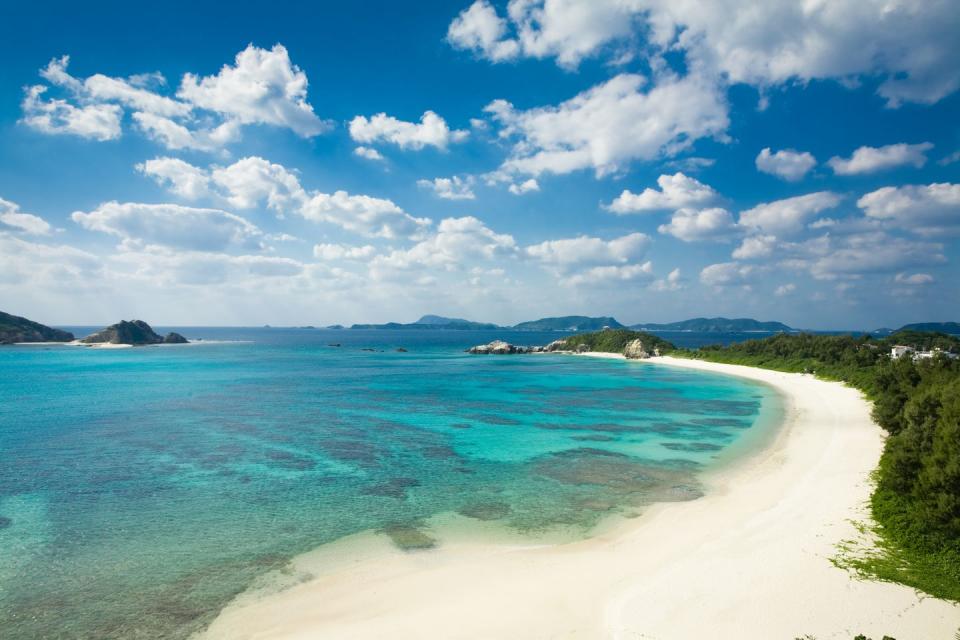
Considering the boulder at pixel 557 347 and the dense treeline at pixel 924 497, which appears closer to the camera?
the dense treeline at pixel 924 497

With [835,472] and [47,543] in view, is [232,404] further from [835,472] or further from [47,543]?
[835,472]

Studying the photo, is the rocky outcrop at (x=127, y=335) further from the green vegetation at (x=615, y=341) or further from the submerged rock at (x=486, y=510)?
the submerged rock at (x=486, y=510)

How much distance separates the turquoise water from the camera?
1381 cm

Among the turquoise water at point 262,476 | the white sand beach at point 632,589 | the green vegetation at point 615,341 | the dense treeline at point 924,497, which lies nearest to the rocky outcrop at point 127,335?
the turquoise water at point 262,476

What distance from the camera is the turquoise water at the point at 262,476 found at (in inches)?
544

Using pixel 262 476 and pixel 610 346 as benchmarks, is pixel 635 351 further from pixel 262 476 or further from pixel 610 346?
pixel 262 476

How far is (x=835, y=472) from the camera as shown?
75.2 ft

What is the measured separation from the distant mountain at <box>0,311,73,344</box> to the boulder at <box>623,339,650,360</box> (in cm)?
19518

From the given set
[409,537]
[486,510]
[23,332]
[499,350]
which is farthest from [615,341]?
[23,332]

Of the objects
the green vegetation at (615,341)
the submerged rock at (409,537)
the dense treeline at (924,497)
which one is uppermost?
the green vegetation at (615,341)

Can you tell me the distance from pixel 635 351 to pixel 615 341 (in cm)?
1579

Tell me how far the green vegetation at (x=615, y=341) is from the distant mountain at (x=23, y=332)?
182 meters

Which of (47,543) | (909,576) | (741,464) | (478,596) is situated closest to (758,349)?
(741,464)

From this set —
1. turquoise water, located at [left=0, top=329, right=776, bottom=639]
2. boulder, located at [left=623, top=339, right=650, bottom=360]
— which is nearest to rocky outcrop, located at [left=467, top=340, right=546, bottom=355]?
boulder, located at [left=623, top=339, right=650, bottom=360]
